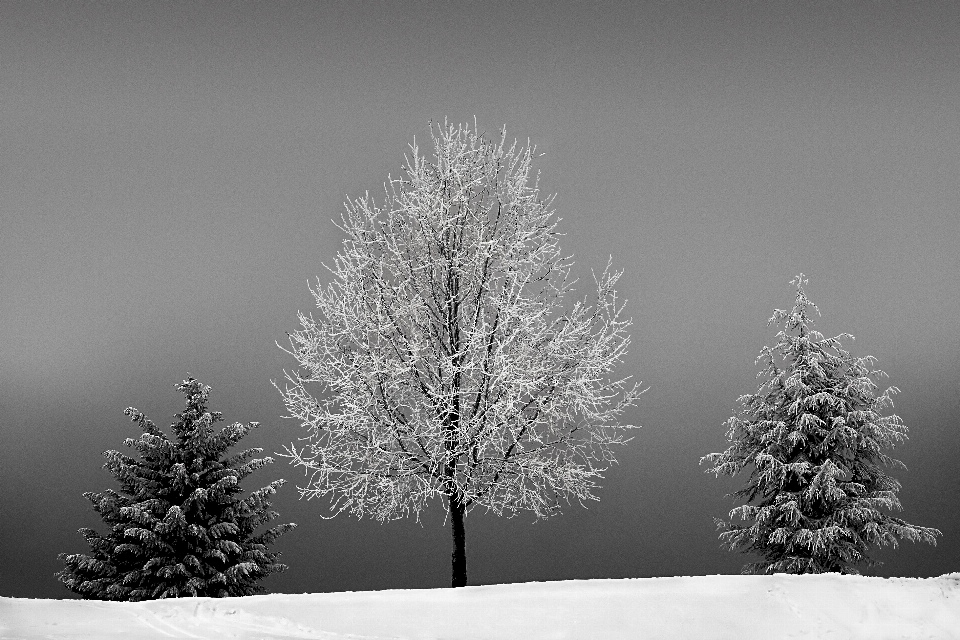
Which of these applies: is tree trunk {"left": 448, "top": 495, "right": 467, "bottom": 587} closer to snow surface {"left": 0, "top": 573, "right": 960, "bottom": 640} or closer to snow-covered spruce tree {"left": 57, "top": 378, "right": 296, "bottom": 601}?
snow surface {"left": 0, "top": 573, "right": 960, "bottom": 640}

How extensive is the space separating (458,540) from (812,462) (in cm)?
1053

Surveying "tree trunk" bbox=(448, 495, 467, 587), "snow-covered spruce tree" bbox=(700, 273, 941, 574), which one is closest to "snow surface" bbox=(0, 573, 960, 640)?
"tree trunk" bbox=(448, 495, 467, 587)

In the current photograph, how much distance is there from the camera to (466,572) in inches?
557

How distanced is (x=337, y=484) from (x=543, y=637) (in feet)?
16.1

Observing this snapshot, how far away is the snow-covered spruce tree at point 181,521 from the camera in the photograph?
2017 centimetres

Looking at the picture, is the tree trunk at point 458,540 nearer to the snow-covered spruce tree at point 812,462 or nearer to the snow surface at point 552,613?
the snow surface at point 552,613

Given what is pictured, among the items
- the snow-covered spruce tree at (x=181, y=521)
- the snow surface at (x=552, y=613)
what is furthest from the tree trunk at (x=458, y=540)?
the snow-covered spruce tree at (x=181, y=521)

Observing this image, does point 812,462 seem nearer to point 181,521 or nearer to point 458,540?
point 458,540

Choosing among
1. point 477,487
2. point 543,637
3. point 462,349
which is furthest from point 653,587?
point 462,349

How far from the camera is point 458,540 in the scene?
14.2 meters

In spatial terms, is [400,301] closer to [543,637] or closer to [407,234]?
[407,234]

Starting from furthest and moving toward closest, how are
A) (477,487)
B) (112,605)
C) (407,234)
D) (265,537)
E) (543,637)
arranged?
1. (265,537)
2. (407,234)
3. (477,487)
4. (112,605)
5. (543,637)

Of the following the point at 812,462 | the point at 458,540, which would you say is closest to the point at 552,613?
the point at 458,540

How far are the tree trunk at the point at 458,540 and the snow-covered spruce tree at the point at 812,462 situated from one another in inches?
343
